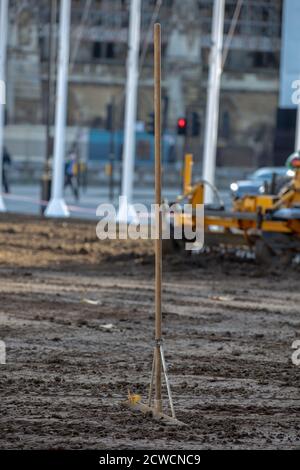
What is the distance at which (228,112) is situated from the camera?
269 feet

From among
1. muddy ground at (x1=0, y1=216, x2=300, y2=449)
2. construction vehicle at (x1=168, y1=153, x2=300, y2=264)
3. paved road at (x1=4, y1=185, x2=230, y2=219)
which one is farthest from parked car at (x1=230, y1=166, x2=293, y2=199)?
paved road at (x1=4, y1=185, x2=230, y2=219)

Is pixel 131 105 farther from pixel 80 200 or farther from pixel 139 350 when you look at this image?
pixel 139 350

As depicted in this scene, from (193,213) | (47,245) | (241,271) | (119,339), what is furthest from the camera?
(47,245)

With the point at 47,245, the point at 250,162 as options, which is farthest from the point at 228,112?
the point at 47,245

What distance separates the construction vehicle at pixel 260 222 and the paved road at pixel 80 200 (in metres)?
12.1

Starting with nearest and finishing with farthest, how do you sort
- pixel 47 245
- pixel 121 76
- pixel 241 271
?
pixel 241 271 < pixel 47 245 < pixel 121 76

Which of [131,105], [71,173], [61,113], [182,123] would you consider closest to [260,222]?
[131,105]

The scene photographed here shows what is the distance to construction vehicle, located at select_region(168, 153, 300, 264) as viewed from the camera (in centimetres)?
2445

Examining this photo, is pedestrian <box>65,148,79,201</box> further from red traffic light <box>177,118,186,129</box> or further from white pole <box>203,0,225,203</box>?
white pole <box>203,0,225,203</box>

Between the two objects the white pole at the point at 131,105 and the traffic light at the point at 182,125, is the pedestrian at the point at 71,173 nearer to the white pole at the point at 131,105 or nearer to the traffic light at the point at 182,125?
the traffic light at the point at 182,125

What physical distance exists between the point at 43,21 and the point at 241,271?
49.9m

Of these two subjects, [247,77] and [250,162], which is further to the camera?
[247,77]

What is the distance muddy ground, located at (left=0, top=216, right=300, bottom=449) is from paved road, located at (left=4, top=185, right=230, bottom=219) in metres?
15.1

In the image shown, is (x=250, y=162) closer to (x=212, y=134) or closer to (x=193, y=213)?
(x=212, y=134)
